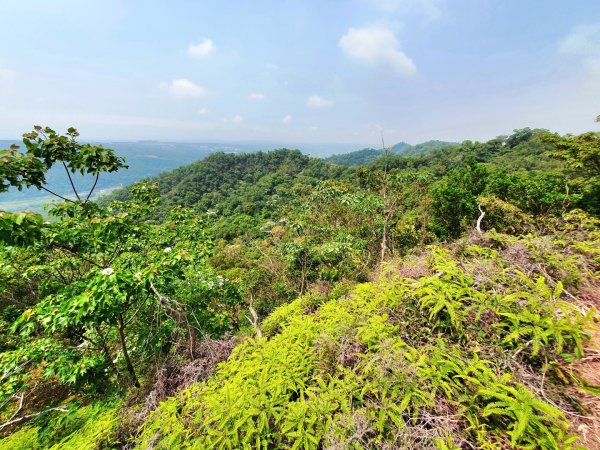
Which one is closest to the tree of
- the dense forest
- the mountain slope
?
the dense forest

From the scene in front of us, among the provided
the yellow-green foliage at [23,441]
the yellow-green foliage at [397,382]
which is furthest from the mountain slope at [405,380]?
the yellow-green foliage at [23,441]

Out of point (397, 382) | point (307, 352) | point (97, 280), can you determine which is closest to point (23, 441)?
point (97, 280)

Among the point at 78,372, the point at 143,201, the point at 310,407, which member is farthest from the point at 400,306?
the point at 143,201

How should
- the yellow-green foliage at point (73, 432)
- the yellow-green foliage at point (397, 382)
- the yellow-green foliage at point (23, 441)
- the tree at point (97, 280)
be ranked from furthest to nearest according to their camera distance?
the tree at point (97, 280), the yellow-green foliage at point (23, 441), the yellow-green foliage at point (73, 432), the yellow-green foliage at point (397, 382)

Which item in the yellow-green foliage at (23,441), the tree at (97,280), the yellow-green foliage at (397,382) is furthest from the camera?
the tree at (97,280)

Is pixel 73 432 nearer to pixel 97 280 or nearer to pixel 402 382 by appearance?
pixel 97 280

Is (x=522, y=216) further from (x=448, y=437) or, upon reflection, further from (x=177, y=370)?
(x=177, y=370)

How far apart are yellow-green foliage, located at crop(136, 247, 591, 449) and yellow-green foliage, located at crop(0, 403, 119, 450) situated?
1.31 ft

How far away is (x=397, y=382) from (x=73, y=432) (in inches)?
121

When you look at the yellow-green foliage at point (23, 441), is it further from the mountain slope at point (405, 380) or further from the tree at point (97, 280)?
the mountain slope at point (405, 380)

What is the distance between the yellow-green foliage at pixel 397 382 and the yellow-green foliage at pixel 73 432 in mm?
400

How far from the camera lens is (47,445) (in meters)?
2.48

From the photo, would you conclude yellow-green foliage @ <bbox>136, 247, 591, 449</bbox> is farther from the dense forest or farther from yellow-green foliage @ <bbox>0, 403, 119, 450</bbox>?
yellow-green foliage @ <bbox>0, 403, 119, 450</bbox>

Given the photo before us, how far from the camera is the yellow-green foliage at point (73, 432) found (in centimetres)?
210
